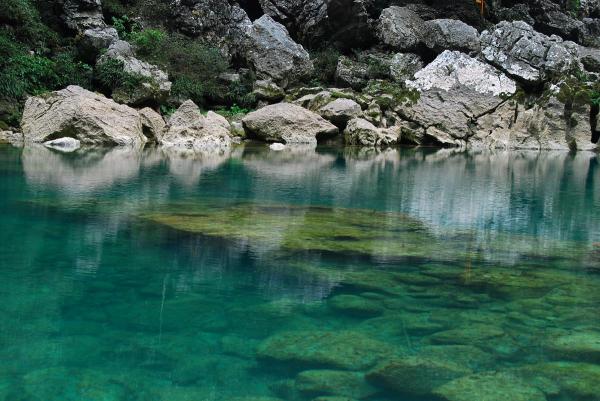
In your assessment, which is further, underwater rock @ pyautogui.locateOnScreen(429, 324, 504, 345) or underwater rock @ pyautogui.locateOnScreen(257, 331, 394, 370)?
underwater rock @ pyautogui.locateOnScreen(429, 324, 504, 345)

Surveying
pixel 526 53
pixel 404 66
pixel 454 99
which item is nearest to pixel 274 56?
pixel 404 66

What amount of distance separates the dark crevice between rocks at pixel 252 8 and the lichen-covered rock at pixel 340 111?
12.4 metres

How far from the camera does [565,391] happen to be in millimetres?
3033


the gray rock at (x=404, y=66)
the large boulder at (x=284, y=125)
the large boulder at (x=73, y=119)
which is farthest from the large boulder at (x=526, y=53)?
the large boulder at (x=73, y=119)

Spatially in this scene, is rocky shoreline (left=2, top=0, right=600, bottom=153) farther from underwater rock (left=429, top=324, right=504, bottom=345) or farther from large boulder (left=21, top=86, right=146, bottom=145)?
underwater rock (left=429, top=324, right=504, bottom=345)

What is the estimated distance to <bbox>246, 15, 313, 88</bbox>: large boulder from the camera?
30.9 metres

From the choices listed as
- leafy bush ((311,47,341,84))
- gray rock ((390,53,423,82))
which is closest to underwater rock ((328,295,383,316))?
gray rock ((390,53,423,82))

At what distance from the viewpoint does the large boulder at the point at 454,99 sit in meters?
28.3

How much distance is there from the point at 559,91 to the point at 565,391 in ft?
89.1

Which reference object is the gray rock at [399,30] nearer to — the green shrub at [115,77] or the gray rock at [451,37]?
the gray rock at [451,37]

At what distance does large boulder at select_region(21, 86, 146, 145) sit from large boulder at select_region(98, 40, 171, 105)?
12.9 ft

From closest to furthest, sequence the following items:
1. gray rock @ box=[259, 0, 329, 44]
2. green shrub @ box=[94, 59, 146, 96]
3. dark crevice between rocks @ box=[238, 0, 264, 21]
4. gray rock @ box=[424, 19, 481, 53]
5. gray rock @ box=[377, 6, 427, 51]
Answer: green shrub @ box=[94, 59, 146, 96] < gray rock @ box=[424, 19, 481, 53] < gray rock @ box=[377, 6, 427, 51] < gray rock @ box=[259, 0, 329, 44] < dark crevice between rocks @ box=[238, 0, 264, 21]

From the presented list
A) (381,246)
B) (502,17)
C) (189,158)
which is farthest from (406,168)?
(502,17)

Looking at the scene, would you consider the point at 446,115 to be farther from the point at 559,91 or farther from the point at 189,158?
the point at 189,158
